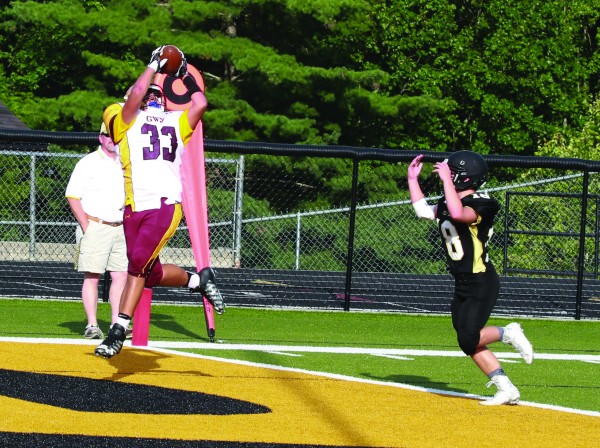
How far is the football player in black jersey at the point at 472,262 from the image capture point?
25.5 ft

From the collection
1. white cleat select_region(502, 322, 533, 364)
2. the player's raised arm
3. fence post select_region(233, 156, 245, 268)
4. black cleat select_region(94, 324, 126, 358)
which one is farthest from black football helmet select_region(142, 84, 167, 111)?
fence post select_region(233, 156, 245, 268)

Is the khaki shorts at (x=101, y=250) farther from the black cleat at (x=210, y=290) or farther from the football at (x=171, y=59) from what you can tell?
the football at (x=171, y=59)

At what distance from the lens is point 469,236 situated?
25.8ft

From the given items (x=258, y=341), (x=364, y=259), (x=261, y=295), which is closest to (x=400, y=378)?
(x=258, y=341)

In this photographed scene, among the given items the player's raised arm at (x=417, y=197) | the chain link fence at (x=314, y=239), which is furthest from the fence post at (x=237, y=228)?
the player's raised arm at (x=417, y=197)

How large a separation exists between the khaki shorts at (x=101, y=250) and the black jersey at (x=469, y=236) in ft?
12.5

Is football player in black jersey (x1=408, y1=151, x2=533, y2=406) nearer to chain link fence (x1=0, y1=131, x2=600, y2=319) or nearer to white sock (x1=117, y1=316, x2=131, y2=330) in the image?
white sock (x1=117, y1=316, x2=131, y2=330)

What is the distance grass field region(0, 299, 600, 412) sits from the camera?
30.1 ft

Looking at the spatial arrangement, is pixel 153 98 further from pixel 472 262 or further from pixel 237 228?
pixel 237 228

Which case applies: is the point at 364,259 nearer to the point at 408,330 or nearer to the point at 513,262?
the point at 513,262

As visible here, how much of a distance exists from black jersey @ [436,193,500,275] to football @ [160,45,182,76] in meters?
2.12

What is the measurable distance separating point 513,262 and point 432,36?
20157 millimetres

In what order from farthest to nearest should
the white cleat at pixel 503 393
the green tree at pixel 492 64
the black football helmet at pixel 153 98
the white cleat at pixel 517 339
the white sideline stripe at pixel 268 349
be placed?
the green tree at pixel 492 64, the white sideline stripe at pixel 268 349, the black football helmet at pixel 153 98, the white cleat at pixel 517 339, the white cleat at pixel 503 393

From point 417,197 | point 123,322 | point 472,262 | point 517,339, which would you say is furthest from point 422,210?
point 123,322
